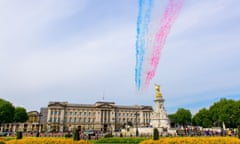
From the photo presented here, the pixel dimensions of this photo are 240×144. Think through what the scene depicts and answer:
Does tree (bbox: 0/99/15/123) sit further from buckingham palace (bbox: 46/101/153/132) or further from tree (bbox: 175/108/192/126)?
tree (bbox: 175/108/192/126)

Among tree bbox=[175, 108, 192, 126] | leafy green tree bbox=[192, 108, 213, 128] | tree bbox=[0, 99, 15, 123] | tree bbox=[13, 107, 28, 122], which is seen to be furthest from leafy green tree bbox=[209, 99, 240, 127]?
tree bbox=[13, 107, 28, 122]

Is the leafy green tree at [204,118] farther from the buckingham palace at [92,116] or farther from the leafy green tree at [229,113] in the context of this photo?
the buckingham palace at [92,116]

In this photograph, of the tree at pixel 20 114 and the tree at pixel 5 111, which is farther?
the tree at pixel 20 114

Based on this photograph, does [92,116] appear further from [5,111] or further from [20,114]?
[5,111]

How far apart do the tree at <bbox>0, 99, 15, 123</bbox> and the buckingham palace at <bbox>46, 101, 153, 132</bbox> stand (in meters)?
30.7

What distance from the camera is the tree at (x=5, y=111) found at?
75.1 metres

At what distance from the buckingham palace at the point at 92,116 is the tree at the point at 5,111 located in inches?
1208

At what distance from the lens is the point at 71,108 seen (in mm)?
113812

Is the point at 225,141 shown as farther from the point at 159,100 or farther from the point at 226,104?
the point at 226,104

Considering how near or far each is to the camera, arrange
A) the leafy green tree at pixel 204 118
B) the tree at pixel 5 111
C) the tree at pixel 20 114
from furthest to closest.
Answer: the tree at pixel 20 114, the leafy green tree at pixel 204 118, the tree at pixel 5 111

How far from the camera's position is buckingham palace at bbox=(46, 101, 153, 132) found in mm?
109812

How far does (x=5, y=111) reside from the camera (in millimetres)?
75625

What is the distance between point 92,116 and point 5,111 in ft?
155

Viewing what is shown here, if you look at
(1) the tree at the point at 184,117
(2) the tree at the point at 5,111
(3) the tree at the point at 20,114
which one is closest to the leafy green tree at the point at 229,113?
(1) the tree at the point at 184,117
